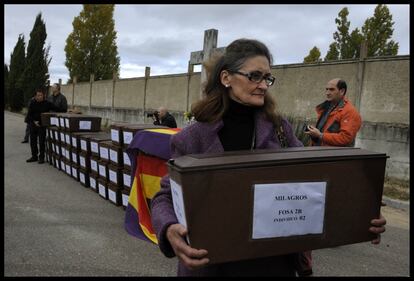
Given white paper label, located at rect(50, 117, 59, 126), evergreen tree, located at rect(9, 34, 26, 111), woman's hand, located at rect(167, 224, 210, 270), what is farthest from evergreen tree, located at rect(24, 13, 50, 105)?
woman's hand, located at rect(167, 224, 210, 270)

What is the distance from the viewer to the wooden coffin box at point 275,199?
137 cm

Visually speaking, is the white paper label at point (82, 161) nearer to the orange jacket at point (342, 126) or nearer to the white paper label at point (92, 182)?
the white paper label at point (92, 182)

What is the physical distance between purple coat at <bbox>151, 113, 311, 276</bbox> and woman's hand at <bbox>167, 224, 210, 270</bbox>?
0.09 m

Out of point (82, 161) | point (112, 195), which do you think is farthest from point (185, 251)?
point (82, 161)

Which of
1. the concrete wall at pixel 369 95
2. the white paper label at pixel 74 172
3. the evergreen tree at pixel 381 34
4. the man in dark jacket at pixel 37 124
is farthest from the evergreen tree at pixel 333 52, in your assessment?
the white paper label at pixel 74 172

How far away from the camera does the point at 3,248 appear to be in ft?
14.1

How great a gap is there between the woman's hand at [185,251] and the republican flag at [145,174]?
3.03 meters

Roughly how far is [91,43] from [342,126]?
116 ft

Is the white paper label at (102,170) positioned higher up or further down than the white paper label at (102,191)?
higher up

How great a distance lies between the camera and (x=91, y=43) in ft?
119

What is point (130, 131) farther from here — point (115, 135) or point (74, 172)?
point (74, 172)

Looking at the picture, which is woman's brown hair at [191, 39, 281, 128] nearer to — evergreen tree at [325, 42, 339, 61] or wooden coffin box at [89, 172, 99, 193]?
wooden coffin box at [89, 172, 99, 193]

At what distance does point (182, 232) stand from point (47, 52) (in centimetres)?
1998

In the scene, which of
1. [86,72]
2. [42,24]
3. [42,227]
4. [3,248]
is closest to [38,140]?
[42,227]
